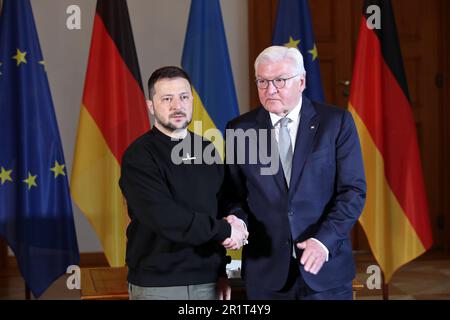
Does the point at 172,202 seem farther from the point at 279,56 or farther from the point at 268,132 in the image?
the point at 279,56

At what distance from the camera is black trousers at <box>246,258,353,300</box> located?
211 centimetres

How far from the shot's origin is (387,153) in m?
4.28

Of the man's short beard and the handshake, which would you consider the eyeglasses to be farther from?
the handshake

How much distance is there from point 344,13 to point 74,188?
252cm

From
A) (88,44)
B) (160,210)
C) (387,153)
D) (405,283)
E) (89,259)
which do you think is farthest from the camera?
(89,259)

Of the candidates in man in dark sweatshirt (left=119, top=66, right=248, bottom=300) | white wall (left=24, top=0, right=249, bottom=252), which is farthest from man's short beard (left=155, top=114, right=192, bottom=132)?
white wall (left=24, top=0, right=249, bottom=252)

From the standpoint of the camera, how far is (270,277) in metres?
2.14

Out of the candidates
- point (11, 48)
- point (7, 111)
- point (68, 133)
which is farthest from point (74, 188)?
point (68, 133)

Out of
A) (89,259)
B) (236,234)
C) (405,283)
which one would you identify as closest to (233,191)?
(236,234)

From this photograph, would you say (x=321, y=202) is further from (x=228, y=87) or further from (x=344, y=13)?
(x=344, y=13)

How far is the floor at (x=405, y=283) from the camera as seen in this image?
15.6 feet

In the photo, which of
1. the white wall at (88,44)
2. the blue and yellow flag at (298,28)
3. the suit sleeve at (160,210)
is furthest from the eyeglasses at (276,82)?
the white wall at (88,44)

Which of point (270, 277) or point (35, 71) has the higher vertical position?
point (35, 71)

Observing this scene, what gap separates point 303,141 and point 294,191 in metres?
0.15
